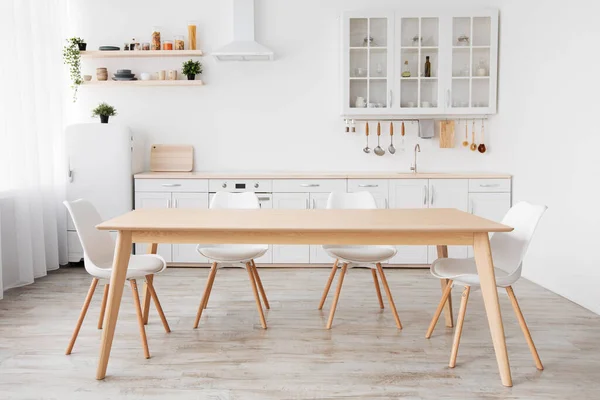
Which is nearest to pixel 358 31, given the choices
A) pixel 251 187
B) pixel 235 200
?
pixel 251 187

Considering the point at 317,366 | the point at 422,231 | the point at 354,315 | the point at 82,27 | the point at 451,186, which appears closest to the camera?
the point at 422,231

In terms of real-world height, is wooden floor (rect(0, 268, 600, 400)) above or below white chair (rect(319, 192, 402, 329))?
below

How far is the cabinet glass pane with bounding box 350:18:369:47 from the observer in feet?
17.2

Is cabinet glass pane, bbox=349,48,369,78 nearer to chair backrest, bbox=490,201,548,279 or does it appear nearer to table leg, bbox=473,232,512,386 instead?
chair backrest, bbox=490,201,548,279

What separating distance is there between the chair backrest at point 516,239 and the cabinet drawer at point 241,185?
2411 millimetres

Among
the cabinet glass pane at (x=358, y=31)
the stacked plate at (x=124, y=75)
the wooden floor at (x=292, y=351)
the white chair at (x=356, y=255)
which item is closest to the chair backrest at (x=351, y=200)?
the white chair at (x=356, y=255)

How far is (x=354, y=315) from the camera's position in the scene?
11.9 ft

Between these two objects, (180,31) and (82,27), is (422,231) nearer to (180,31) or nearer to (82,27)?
(180,31)

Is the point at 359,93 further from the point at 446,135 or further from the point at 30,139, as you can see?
the point at 30,139

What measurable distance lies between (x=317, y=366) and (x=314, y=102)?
3.42 m

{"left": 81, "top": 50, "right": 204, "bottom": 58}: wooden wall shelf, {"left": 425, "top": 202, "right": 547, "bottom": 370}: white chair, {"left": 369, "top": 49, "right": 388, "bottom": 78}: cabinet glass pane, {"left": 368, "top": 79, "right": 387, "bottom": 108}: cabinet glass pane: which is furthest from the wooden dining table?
{"left": 81, "top": 50, "right": 204, "bottom": 58}: wooden wall shelf

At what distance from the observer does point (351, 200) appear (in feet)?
12.7

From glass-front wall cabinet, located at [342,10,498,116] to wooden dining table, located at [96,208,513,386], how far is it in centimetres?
267

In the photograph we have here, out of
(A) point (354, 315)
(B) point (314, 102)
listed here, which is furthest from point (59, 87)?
(A) point (354, 315)
